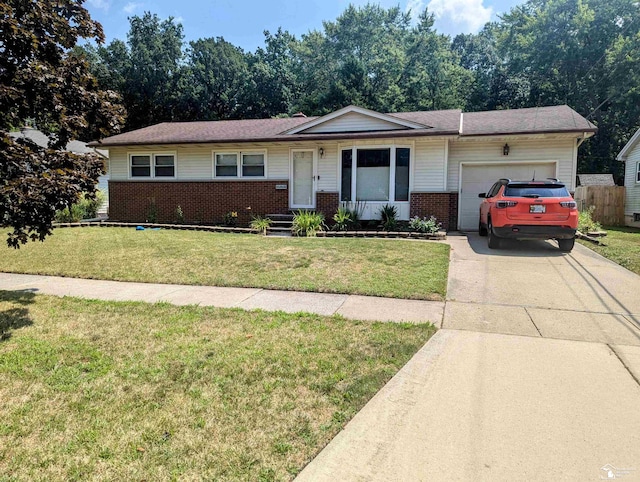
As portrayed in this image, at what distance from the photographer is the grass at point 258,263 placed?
7090 millimetres

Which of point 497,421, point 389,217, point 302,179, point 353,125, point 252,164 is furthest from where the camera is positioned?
point 252,164

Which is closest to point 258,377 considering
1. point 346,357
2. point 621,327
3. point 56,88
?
point 346,357

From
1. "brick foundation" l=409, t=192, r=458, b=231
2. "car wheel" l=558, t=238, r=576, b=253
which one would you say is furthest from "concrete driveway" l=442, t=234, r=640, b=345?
"brick foundation" l=409, t=192, r=458, b=231

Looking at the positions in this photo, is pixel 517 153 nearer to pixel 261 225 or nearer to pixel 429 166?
pixel 429 166

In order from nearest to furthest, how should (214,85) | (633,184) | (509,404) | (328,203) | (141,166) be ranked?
1. (509,404)
2. (328,203)
3. (141,166)
4. (633,184)
5. (214,85)

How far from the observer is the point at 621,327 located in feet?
16.4

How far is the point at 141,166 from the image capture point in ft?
54.7

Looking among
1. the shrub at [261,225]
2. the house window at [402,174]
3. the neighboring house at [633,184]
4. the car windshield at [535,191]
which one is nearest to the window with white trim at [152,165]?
the shrub at [261,225]

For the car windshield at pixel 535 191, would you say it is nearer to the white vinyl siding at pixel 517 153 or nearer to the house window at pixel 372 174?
the white vinyl siding at pixel 517 153

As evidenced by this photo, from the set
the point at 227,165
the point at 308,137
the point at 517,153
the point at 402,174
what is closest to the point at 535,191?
the point at 402,174

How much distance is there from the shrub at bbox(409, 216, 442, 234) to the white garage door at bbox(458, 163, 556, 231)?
7.73 feet

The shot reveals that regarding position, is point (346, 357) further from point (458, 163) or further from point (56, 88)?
point (458, 163)

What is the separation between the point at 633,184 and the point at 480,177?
1062 centimetres

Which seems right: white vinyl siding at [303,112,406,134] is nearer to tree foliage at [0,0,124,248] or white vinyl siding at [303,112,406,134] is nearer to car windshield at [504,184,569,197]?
car windshield at [504,184,569,197]
